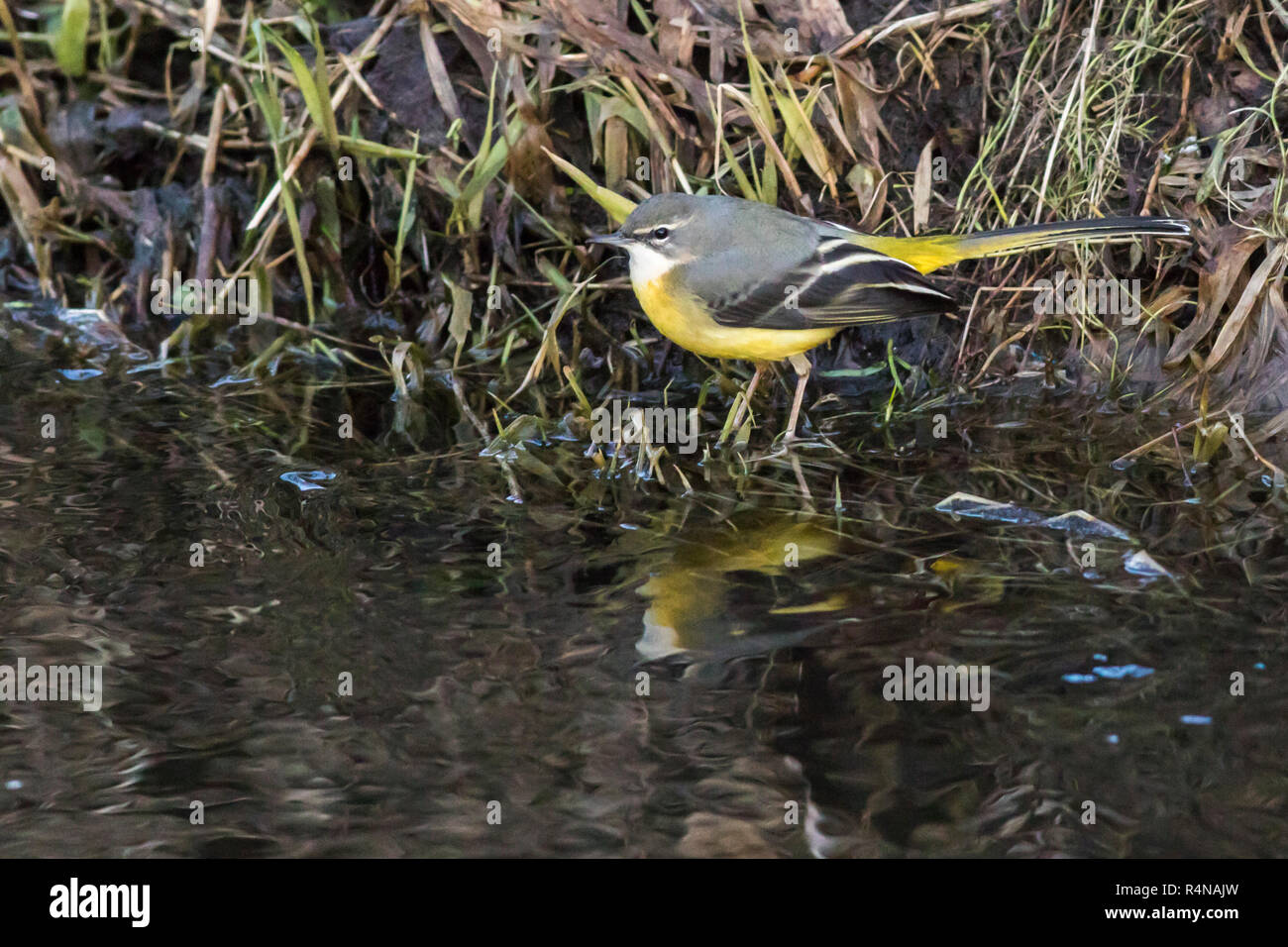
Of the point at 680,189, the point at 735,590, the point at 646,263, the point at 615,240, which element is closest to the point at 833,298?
the point at 646,263

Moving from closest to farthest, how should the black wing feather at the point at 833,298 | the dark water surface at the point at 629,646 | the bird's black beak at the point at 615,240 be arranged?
the dark water surface at the point at 629,646 < the black wing feather at the point at 833,298 < the bird's black beak at the point at 615,240

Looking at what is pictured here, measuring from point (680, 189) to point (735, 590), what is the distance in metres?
2.49

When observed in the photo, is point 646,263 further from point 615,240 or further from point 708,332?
point 708,332

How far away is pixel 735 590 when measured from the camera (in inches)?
187

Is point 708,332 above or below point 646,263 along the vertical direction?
below

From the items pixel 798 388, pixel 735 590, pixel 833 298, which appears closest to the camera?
pixel 735 590

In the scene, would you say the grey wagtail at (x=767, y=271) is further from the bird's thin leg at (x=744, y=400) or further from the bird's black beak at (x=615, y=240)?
the bird's thin leg at (x=744, y=400)

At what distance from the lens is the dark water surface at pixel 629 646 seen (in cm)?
363

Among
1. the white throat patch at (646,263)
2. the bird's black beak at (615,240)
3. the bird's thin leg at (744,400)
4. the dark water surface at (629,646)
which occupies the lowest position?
the dark water surface at (629,646)

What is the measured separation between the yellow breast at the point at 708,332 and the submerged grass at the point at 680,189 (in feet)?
1.15

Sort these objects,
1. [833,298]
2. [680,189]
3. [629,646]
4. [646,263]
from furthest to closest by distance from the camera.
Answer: [680,189], [646,263], [833,298], [629,646]

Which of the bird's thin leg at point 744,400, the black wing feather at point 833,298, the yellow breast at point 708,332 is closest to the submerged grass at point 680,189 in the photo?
the bird's thin leg at point 744,400

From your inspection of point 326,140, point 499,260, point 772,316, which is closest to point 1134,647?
point 772,316

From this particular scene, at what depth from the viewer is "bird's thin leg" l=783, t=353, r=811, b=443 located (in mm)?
5922
